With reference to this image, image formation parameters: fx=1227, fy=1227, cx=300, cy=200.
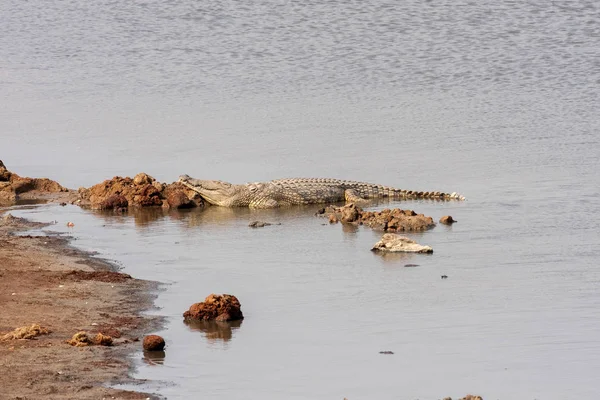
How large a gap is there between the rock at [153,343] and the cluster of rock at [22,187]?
8.40m

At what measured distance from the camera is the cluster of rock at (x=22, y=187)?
17.7 meters

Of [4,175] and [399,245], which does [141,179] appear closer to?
[4,175]

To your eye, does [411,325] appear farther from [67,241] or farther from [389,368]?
[67,241]

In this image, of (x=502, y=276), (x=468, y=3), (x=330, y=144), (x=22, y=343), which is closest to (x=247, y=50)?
(x=468, y=3)

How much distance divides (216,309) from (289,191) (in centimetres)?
654

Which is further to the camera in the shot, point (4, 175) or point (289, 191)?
point (4, 175)

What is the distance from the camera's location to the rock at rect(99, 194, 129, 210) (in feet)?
55.3

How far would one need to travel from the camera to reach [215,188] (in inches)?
677

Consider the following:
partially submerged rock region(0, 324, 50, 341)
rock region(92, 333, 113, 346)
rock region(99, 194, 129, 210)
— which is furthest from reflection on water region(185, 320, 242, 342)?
rock region(99, 194, 129, 210)

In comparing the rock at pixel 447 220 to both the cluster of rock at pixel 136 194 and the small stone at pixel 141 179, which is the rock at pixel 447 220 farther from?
the small stone at pixel 141 179

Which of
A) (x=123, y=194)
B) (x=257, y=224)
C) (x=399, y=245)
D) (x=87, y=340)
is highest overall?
(x=123, y=194)

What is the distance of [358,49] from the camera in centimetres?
3117

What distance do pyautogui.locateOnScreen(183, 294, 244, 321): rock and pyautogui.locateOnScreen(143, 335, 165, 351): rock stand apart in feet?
3.24

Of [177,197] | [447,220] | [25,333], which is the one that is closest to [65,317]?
[25,333]
